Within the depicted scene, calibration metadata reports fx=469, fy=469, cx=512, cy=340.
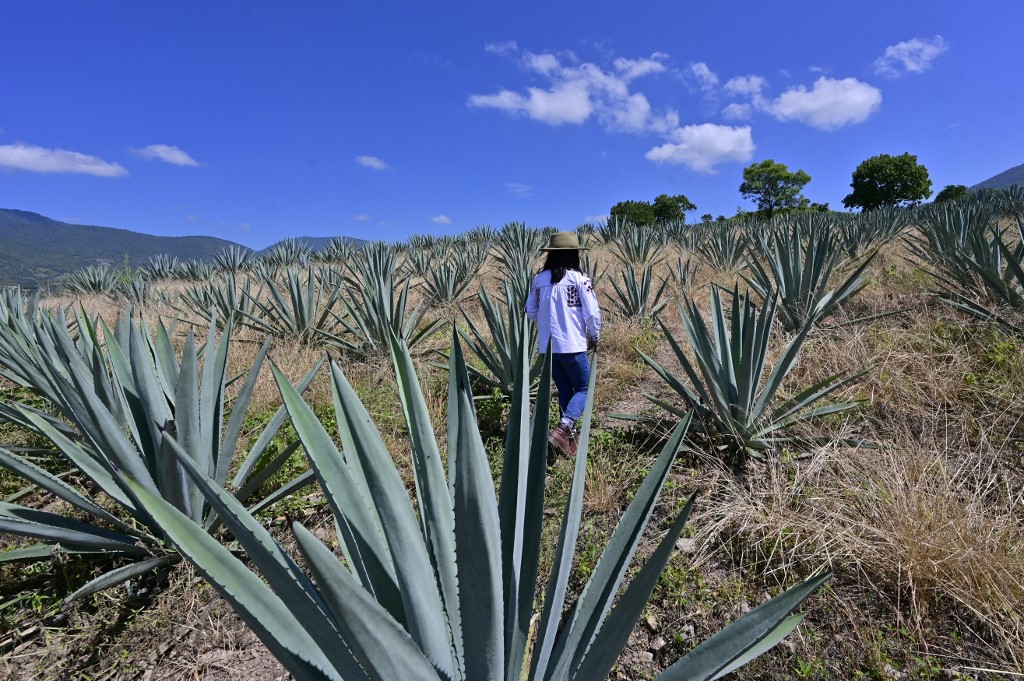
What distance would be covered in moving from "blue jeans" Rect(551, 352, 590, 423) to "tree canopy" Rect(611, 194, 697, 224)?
127ft

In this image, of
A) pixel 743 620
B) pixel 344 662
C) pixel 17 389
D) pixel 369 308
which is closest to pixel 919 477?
pixel 743 620

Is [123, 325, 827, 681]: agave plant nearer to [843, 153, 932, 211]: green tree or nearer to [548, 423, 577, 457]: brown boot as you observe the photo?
[548, 423, 577, 457]: brown boot

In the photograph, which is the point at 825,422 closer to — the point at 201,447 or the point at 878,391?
the point at 878,391

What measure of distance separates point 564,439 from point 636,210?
4107cm

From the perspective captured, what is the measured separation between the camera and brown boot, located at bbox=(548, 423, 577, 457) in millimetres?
2840

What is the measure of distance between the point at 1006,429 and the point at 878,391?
0.62m

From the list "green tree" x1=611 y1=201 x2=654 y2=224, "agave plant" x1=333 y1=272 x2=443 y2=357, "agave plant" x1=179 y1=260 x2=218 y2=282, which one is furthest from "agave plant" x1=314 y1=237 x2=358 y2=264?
"green tree" x1=611 y1=201 x2=654 y2=224

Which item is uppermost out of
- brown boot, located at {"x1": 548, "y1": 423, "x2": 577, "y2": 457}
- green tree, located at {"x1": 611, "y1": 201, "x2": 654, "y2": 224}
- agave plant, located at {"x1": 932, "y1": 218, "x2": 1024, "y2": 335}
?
green tree, located at {"x1": 611, "y1": 201, "x2": 654, "y2": 224}

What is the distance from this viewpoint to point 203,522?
79.0 inches

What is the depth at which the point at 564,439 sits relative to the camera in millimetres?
2867

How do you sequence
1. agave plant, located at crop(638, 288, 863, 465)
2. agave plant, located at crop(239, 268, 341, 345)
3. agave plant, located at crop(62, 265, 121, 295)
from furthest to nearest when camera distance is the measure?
agave plant, located at crop(62, 265, 121, 295) → agave plant, located at crop(239, 268, 341, 345) → agave plant, located at crop(638, 288, 863, 465)

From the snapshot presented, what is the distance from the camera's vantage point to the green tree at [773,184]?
4738 centimetres

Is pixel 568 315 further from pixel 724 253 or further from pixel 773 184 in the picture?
pixel 773 184

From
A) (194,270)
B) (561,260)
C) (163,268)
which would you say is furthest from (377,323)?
(163,268)
